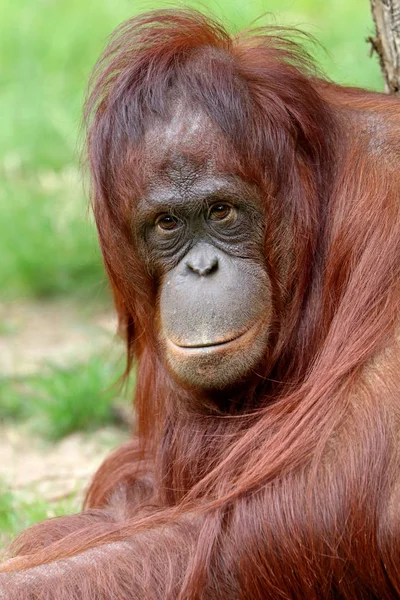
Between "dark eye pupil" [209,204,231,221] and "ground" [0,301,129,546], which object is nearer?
"dark eye pupil" [209,204,231,221]

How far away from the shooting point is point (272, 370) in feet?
9.94

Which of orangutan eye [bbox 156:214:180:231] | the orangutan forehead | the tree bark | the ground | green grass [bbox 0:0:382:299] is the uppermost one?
the tree bark

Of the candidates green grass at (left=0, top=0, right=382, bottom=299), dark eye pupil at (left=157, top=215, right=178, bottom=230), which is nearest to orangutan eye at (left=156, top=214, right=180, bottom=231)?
dark eye pupil at (left=157, top=215, right=178, bottom=230)

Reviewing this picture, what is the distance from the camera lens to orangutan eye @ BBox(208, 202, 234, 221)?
2959 mm

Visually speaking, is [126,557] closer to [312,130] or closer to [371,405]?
[371,405]

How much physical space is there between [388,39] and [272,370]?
4.20 feet

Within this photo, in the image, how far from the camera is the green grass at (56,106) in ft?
20.0

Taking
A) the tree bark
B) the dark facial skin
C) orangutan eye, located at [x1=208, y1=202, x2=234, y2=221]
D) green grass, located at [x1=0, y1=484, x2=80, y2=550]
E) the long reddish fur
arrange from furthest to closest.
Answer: green grass, located at [x1=0, y1=484, x2=80, y2=550]
the tree bark
orangutan eye, located at [x1=208, y1=202, x2=234, y2=221]
the dark facial skin
the long reddish fur

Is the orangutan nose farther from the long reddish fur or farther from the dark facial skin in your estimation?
the long reddish fur

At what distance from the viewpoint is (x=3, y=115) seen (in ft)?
23.7

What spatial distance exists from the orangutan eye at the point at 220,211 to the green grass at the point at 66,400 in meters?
1.83

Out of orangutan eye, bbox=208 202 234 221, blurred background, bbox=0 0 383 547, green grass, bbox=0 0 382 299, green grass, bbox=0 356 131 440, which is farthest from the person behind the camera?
green grass, bbox=0 0 382 299

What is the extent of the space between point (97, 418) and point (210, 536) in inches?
87.6

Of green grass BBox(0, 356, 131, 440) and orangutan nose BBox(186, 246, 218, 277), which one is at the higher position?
orangutan nose BBox(186, 246, 218, 277)
